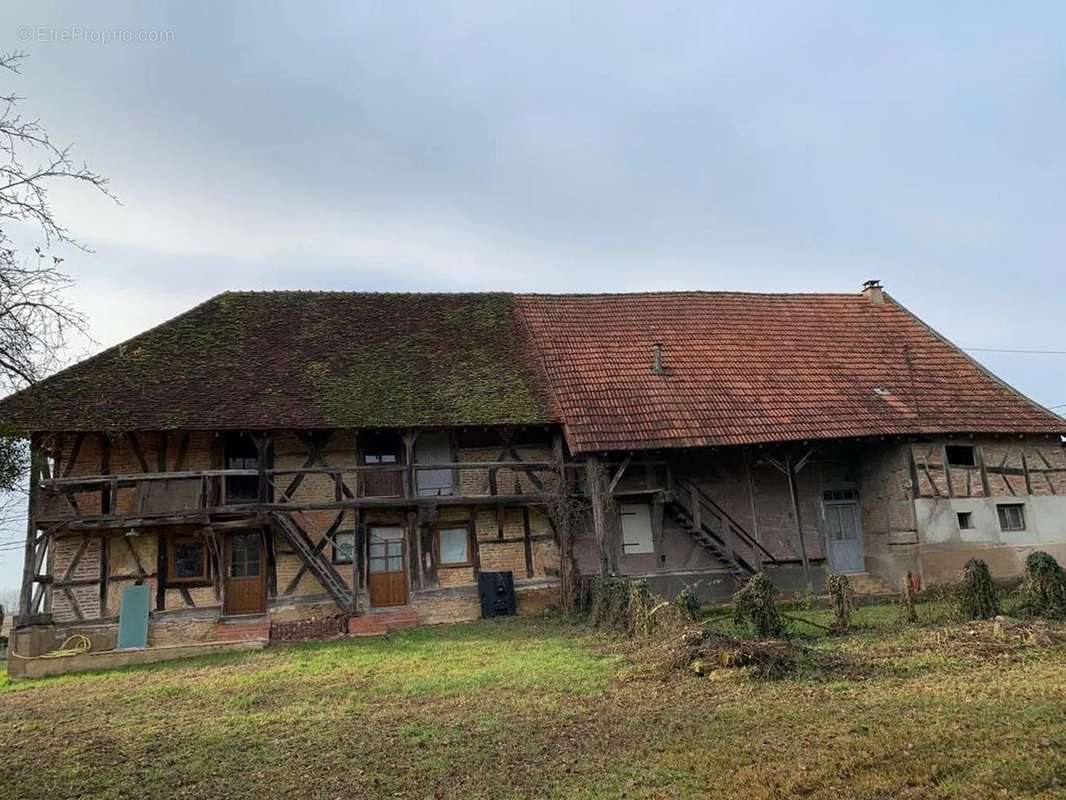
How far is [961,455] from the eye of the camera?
1670 centimetres

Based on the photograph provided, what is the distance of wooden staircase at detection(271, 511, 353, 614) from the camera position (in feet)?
47.2

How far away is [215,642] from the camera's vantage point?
13.3 meters

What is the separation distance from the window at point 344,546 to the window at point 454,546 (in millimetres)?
1813

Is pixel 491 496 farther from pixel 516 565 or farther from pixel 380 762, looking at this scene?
pixel 380 762

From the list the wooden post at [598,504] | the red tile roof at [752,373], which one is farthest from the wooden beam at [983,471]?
the wooden post at [598,504]

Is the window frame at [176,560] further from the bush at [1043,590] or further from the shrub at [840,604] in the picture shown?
the bush at [1043,590]

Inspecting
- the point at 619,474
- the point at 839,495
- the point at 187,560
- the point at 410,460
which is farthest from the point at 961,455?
the point at 187,560

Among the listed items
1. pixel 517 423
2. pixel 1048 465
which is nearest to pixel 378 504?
pixel 517 423

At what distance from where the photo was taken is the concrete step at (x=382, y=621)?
45.8 ft

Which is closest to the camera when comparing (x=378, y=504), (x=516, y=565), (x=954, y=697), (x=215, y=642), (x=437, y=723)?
(x=954, y=697)

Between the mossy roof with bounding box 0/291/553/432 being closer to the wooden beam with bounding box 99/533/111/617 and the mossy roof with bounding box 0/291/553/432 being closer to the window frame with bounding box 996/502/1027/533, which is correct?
the wooden beam with bounding box 99/533/111/617

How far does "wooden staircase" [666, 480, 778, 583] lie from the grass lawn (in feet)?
17.5

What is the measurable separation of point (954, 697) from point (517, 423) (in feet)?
31.6

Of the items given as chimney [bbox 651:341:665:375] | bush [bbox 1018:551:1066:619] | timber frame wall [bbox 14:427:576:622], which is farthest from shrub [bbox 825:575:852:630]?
chimney [bbox 651:341:665:375]
